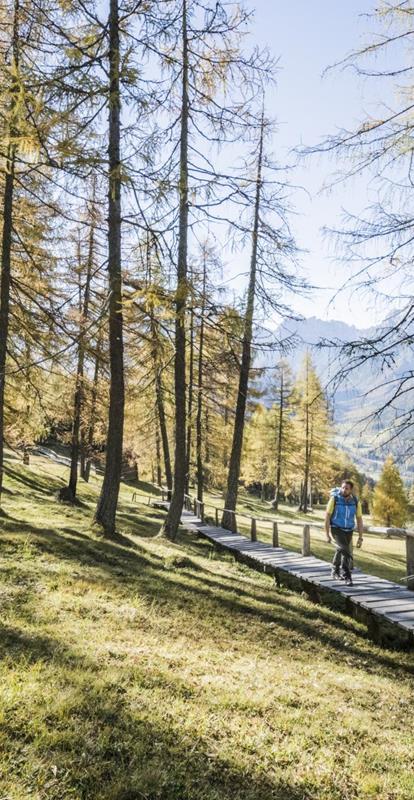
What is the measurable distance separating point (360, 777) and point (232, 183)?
9.56m

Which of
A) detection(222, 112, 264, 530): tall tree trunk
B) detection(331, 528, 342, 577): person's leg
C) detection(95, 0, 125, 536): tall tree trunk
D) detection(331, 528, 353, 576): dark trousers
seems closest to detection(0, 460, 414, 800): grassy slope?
detection(331, 528, 353, 576): dark trousers

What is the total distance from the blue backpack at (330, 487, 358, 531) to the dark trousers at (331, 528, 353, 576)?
121mm

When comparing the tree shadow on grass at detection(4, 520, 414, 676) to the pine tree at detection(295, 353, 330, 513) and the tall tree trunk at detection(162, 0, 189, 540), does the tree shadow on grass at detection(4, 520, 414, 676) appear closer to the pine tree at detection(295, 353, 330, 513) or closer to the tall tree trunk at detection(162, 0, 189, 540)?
the tall tree trunk at detection(162, 0, 189, 540)

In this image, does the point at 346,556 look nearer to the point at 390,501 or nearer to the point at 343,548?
the point at 343,548

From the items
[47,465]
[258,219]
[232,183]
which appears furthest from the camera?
[47,465]

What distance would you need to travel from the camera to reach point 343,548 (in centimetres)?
1004

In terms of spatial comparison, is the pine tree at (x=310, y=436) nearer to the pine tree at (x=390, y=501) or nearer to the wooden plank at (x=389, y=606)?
the pine tree at (x=390, y=501)

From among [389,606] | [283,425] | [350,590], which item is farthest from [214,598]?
[283,425]

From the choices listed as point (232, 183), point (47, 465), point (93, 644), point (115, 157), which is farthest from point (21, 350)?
point (47, 465)

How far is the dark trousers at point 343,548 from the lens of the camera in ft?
31.9

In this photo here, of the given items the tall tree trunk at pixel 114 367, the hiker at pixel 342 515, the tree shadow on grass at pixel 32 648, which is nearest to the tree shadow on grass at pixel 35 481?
the tall tree trunk at pixel 114 367

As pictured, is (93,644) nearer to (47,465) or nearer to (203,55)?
(203,55)

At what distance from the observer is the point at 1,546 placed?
8.95 m

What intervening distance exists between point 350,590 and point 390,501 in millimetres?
44030
